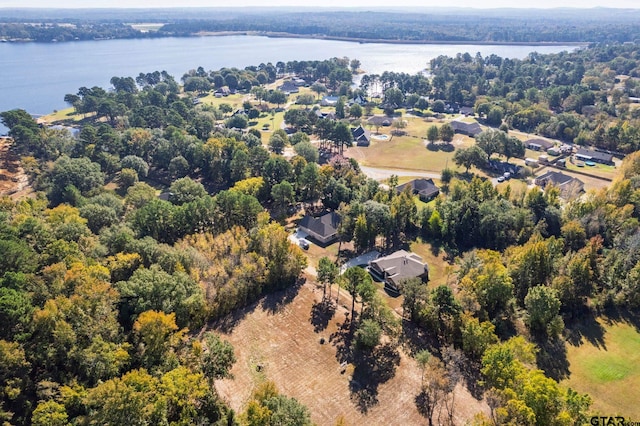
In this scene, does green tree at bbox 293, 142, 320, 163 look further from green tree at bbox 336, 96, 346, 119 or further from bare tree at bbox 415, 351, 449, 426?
bare tree at bbox 415, 351, 449, 426

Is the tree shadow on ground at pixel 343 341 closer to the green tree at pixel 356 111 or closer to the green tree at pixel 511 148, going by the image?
the green tree at pixel 511 148

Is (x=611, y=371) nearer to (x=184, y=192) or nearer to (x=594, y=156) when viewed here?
(x=184, y=192)

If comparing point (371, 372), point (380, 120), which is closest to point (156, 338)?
point (371, 372)

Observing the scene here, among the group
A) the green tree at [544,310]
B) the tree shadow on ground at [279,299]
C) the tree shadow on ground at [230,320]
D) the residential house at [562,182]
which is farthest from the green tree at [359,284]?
the residential house at [562,182]

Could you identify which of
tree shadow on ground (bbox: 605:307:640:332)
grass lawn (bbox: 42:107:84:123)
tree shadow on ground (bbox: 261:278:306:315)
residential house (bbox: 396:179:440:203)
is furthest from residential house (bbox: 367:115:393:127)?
grass lawn (bbox: 42:107:84:123)

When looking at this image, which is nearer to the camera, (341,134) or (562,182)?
(562,182)

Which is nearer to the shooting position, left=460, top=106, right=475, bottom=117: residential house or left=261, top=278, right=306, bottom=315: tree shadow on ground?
left=261, top=278, right=306, bottom=315: tree shadow on ground

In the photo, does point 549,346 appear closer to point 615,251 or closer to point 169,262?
point 615,251
